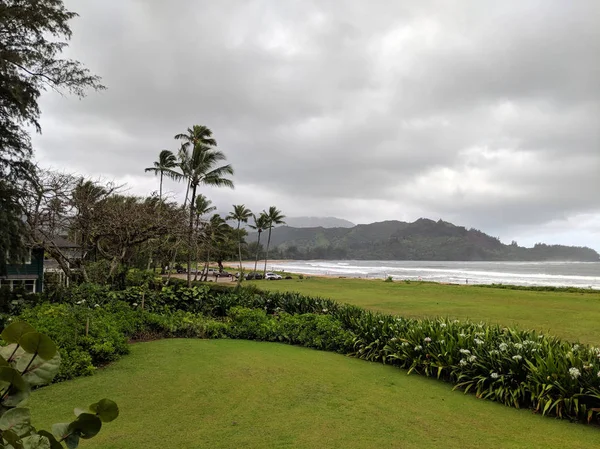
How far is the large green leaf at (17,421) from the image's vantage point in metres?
0.99

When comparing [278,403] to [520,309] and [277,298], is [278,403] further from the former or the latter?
[520,309]

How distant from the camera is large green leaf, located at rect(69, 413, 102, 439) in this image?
1.07 meters

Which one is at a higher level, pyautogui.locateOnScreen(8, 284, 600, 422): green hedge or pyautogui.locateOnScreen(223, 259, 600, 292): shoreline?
pyautogui.locateOnScreen(8, 284, 600, 422): green hedge

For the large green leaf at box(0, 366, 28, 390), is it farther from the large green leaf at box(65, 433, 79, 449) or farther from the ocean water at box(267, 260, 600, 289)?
the ocean water at box(267, 260, 600, 289)

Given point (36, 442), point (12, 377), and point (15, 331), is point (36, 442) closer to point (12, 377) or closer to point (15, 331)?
point (12, 377)

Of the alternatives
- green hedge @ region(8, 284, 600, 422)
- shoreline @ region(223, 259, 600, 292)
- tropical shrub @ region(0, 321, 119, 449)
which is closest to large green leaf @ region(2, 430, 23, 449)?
tropical shrub @ region(0, 321, 119, 449)

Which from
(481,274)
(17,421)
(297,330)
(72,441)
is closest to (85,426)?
(72,441)

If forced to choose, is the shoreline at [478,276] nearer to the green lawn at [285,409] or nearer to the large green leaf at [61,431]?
the green lawn at [285,409]

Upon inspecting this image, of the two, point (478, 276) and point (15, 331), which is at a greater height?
point (15, 331)

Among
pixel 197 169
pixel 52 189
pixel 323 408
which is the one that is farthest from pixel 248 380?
pixel 197 169

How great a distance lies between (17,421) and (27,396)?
0.20 feet

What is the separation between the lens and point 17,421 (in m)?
1.02

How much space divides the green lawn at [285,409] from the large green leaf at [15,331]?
3.66 metres

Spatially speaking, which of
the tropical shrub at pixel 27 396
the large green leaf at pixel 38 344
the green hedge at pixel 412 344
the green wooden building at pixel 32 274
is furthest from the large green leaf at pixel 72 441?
the green wooden building at pixel 32 274
